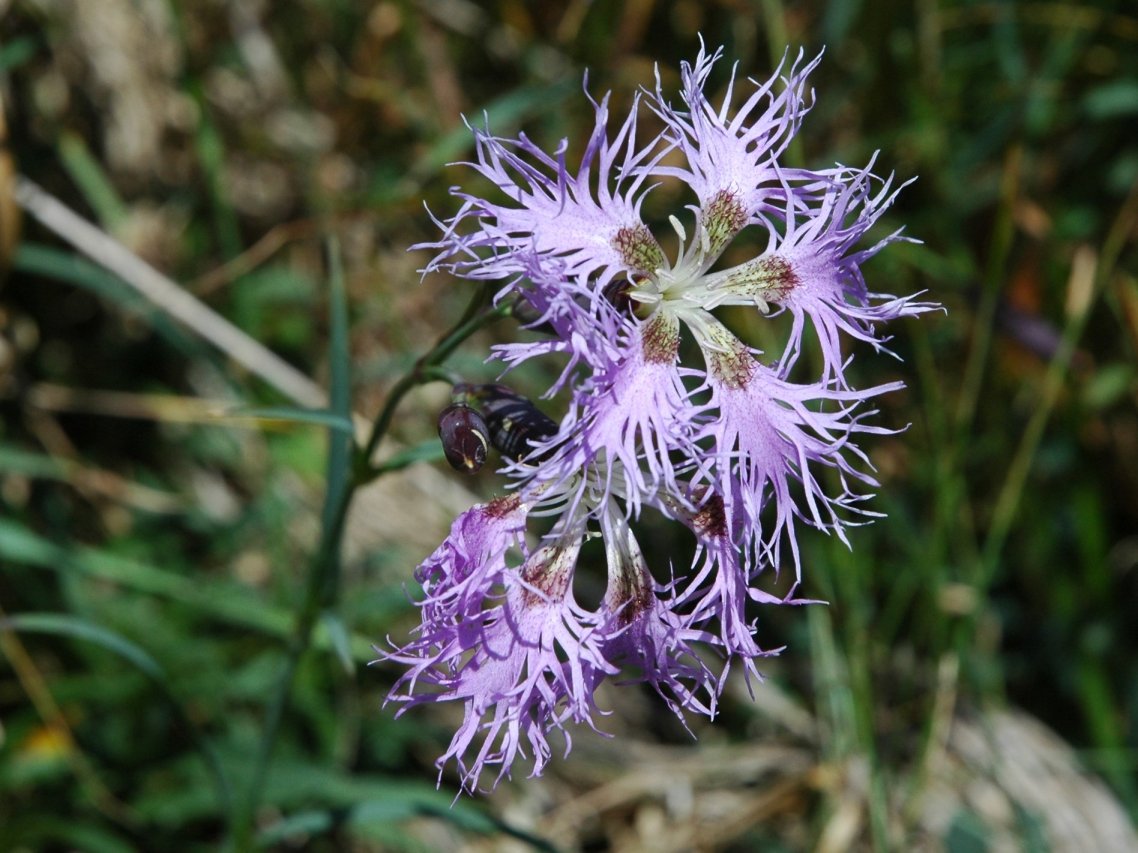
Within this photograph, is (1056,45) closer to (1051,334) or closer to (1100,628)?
(1051,334)

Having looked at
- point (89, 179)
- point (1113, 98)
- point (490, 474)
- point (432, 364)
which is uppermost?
point (1113, 98)

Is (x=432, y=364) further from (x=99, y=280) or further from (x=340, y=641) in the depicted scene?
(x=99, y=280)

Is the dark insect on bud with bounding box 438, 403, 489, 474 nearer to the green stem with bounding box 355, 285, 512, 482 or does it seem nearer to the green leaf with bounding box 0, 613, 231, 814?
the green stem with bounding box 355, 285, 512, 482

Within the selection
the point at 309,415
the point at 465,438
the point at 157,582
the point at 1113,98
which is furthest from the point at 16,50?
the point at 1113,98

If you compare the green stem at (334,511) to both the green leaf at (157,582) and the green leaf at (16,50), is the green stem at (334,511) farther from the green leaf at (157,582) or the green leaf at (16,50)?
the green leaf at (16,50)

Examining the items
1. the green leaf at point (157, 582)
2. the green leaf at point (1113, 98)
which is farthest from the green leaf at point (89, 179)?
the green leaf at point (1113, 98)

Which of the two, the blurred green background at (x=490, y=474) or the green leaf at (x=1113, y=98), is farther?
the green leaf at (x=1113, y=98)
